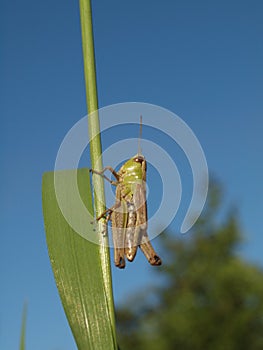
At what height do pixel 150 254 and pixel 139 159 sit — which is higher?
pixel 139 159

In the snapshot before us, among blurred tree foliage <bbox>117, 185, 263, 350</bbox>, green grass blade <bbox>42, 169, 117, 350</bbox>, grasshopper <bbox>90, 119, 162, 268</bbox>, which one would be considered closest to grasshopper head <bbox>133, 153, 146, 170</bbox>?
grasshopper <bbox>90, 119, 162, 268</bbox>

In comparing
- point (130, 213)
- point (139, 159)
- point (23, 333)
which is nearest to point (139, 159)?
point (139, 159)

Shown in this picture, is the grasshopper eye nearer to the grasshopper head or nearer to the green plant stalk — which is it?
the grasshopper head

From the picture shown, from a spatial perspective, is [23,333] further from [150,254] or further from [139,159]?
[139,159]

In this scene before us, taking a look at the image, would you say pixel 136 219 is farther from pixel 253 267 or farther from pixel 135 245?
pixel 253 267

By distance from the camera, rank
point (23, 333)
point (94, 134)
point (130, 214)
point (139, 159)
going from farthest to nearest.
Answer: point (139, 159) → point (130, 214) → point (23, 333) → point (94, 134)

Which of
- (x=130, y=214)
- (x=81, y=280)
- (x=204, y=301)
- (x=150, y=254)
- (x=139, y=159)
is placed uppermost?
(x=204, y=301)

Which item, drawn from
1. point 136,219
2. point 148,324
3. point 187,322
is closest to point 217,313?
point 187,322
